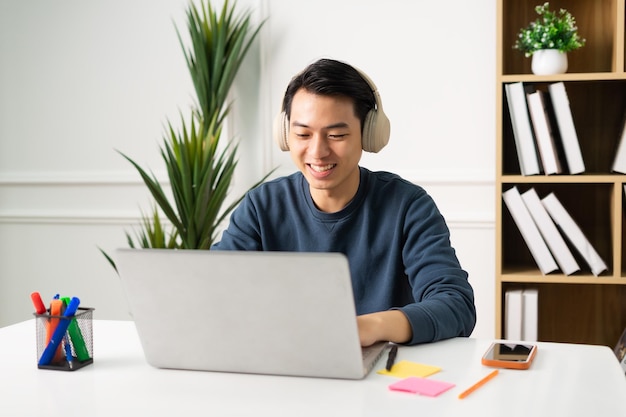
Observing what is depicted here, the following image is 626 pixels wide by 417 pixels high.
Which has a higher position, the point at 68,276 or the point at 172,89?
the point at 172,89

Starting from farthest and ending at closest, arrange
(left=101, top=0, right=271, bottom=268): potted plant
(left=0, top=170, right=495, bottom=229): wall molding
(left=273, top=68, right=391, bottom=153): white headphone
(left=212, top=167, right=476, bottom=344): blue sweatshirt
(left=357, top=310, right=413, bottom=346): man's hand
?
(left=0, top=170, right=495, bottom=229): wall molding, (left=101, top=0, right=271, bottom=268): potted plant, (left=273, top=68, right=391, bottom=153): white headphone, (left=212, top=167, right=476, bottom=344): blue sweatshirt, (left=357, top=310, right=413, bottom=346): man's hand

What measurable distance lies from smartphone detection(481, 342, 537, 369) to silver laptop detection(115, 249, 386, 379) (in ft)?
0.66

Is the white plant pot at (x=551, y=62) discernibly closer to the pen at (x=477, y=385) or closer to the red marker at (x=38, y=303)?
the pen at (x=477, y=385)

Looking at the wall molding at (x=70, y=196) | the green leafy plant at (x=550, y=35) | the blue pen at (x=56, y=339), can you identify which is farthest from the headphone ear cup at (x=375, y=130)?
the wall molding at (x=70, y=196)

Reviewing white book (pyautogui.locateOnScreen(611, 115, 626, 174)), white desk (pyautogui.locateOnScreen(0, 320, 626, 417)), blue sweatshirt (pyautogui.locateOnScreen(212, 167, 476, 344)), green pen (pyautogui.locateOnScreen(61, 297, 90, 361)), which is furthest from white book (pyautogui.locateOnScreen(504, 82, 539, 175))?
green pen (pyautogui.locateOnScreen(61, 297, 90, 361))

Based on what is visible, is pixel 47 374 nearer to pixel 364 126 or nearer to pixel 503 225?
pixel 364 126

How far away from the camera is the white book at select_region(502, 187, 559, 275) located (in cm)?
256

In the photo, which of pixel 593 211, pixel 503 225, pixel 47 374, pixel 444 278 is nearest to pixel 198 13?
pixel 503 225

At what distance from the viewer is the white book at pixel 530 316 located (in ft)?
8.54

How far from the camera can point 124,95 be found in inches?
133

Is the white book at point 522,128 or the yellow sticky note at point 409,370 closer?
the yellow sticky note at point 409,370

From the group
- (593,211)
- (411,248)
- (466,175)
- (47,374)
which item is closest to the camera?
(47,374)

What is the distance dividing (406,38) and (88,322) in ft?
6.87

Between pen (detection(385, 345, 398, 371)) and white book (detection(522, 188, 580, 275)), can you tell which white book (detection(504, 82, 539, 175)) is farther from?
pen (detection(385, 345, 398, 371))
